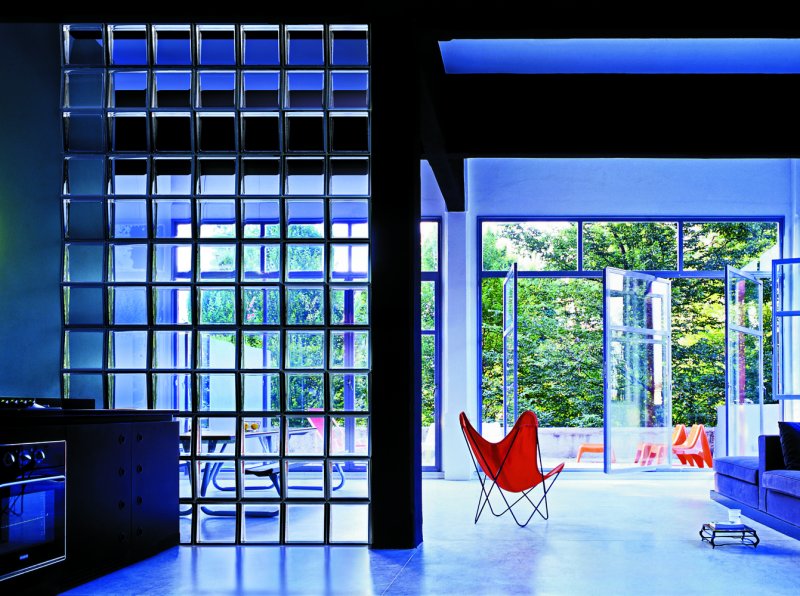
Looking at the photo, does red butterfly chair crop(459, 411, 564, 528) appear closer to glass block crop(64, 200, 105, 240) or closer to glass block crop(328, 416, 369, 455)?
glass block crop(328, 416, 369, 455)

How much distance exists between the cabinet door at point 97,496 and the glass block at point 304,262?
1.51 metres

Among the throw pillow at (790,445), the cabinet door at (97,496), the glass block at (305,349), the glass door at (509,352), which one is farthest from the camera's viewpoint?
the glass door at (509,352)

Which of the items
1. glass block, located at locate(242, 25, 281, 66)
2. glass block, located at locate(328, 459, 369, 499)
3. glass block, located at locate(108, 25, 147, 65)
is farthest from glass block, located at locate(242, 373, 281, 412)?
glass block, located at locate(108, 25, 147, 65)

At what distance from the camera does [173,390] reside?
587 centimetres

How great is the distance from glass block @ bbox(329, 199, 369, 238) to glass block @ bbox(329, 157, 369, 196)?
8cm

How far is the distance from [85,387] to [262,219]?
1.69 meters

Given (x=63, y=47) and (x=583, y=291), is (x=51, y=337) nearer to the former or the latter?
(x=63, y=47)

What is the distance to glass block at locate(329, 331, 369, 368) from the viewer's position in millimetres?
5773

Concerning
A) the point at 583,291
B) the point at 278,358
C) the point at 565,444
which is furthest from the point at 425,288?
the point at 278,358

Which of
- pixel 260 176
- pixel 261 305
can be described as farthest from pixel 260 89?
pixel 261 305

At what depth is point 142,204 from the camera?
5965 millimetres

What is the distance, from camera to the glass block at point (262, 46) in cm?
591

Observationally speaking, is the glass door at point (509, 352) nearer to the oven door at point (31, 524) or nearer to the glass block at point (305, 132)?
the glass block at point (305, 132)

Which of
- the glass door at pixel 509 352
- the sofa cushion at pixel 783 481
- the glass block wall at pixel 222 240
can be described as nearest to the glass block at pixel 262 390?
the glass block wall at pixel 222 240
